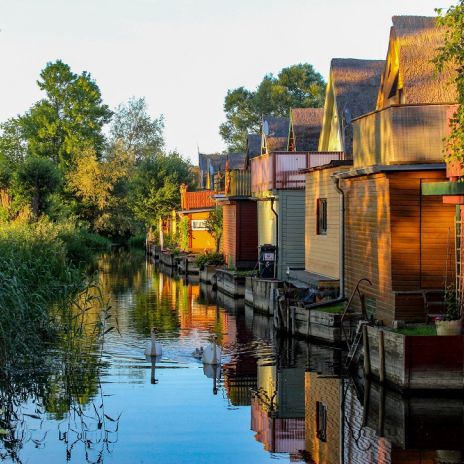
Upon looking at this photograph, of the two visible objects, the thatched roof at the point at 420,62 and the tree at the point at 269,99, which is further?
the tree at the point at 269,99

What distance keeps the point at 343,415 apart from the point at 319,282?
37.7 ft

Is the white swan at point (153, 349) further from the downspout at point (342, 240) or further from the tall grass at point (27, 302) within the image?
the downspout at point (342, 240)

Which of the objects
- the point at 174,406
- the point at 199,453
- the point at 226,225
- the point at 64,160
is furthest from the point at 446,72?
the point at 64,160

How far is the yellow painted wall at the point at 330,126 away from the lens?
37531 mm

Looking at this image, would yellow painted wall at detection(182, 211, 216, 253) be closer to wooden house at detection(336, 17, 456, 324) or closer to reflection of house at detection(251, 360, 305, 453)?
reflection of house at detection(251, 360, 305, 453)

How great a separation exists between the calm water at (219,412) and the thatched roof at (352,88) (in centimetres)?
1138

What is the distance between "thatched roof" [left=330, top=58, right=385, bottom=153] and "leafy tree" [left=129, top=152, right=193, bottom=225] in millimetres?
41289

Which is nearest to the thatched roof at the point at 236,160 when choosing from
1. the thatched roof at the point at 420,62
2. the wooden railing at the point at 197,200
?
the wooden railing at the point at 197,200

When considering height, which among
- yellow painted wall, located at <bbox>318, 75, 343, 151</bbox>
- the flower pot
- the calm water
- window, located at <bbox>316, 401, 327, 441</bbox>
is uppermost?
yellow painted wall, located at <bbox>318, 75, 343, 151</bbox>

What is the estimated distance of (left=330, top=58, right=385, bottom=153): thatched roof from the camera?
35997mm

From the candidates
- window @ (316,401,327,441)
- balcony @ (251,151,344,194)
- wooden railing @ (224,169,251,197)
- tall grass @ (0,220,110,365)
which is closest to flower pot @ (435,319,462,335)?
window @ (316,401,327,441)

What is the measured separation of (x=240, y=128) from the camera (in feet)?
389

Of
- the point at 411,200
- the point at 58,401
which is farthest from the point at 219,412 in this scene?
the point at 411,200

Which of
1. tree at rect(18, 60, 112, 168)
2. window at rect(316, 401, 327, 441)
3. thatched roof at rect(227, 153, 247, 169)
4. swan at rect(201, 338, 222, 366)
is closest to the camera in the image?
window at rect(316, 401, 327, 441)
